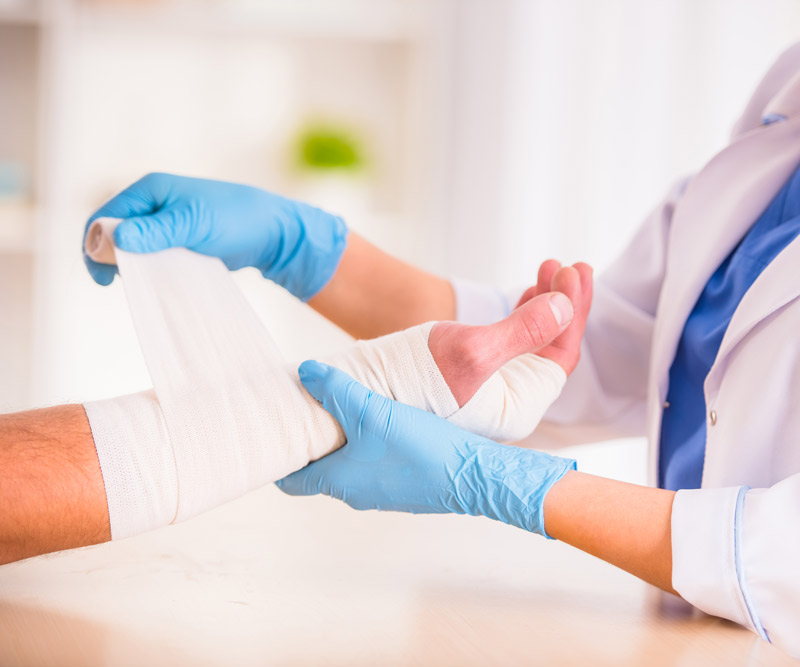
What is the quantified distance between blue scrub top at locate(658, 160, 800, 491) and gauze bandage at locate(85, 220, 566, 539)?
0.56 feet

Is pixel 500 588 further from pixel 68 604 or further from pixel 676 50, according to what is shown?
pixel 676 50

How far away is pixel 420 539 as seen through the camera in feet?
2.56

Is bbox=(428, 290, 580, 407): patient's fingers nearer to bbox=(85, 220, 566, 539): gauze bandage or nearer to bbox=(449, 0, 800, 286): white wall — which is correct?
bbox=(85, 220, 566, 539): gauze bandage

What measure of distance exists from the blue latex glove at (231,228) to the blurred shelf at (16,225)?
1232mm

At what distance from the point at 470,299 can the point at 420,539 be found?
336 mm

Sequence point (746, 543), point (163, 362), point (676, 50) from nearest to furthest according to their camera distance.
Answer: point (746, 543) → point (163, 362) → point (676, 50)

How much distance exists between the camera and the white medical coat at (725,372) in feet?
1.85

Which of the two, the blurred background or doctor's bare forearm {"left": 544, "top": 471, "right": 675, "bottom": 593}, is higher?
the blurred background

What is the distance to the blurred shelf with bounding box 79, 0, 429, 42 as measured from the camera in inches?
79.6

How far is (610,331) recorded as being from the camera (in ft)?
3.33

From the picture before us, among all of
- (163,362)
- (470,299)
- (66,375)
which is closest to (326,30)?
(66,375)

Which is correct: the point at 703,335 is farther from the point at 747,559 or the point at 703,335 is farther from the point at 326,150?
the point at 326,150

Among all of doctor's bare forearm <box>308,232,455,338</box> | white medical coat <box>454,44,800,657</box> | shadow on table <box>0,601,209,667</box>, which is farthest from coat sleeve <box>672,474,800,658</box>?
doctor's bare forearm <box>308,232,455,338</box>

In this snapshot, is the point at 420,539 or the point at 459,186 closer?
the point at 420,539
